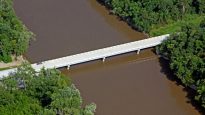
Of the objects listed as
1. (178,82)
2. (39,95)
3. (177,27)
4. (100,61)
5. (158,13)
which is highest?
(158,13)

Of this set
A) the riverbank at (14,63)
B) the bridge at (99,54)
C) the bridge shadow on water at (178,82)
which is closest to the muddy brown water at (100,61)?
the bridge shadow on water at (178,82)

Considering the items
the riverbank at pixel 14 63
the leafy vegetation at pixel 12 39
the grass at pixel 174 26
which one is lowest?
the riverbank at pixel 14 63

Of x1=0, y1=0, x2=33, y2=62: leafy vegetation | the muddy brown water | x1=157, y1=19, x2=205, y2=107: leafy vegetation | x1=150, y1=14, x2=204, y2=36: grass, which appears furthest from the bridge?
x1=0, y1=0, x2=33, y2=62: leafy vegetation

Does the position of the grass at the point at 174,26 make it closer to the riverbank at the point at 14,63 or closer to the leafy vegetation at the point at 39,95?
the riverbank at the point at 14,63

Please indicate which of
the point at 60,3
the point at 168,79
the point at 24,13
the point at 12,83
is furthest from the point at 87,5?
the point at 12,83

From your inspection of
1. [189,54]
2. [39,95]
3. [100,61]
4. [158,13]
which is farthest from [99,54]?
[39,95]

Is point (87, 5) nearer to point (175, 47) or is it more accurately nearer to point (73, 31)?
point (73, 31)

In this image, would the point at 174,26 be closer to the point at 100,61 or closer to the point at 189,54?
the point at 189,54

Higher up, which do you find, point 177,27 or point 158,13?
point 158,13
